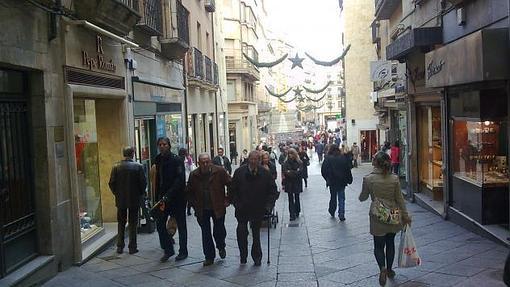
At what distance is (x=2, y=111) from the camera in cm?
727

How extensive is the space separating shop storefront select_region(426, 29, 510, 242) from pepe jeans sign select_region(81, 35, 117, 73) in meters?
5.89

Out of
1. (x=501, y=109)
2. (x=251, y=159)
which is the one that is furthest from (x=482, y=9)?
(x=251, y=159)

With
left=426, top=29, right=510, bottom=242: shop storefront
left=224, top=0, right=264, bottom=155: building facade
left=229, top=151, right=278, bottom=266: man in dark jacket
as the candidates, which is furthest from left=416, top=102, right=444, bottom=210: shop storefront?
left=224, top=0, right=264, bottom=155: building facade

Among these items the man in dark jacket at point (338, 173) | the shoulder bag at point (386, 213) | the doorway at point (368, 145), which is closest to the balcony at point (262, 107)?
the doorway at point (368, 145)

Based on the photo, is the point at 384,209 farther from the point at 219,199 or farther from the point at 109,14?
the point at 109,14

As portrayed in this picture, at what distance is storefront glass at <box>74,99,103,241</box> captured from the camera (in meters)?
10.1

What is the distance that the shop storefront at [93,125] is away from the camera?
8.95 metres

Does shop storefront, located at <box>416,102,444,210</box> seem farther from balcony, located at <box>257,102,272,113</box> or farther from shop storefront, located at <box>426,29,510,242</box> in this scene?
balcony, located at <box>257,102,272,113</box>

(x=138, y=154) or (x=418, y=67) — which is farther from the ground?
(x=418, y=67)

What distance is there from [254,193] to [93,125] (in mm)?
3937

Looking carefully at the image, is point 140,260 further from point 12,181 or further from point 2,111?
point 2,111

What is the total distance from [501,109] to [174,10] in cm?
952

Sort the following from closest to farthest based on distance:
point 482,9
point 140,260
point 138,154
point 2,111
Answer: point 2,111 < point 140,260 < point 482,9 < point 138,154

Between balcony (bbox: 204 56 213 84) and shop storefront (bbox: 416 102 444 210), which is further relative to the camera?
balcony (bbox: 204 56 213 84)
